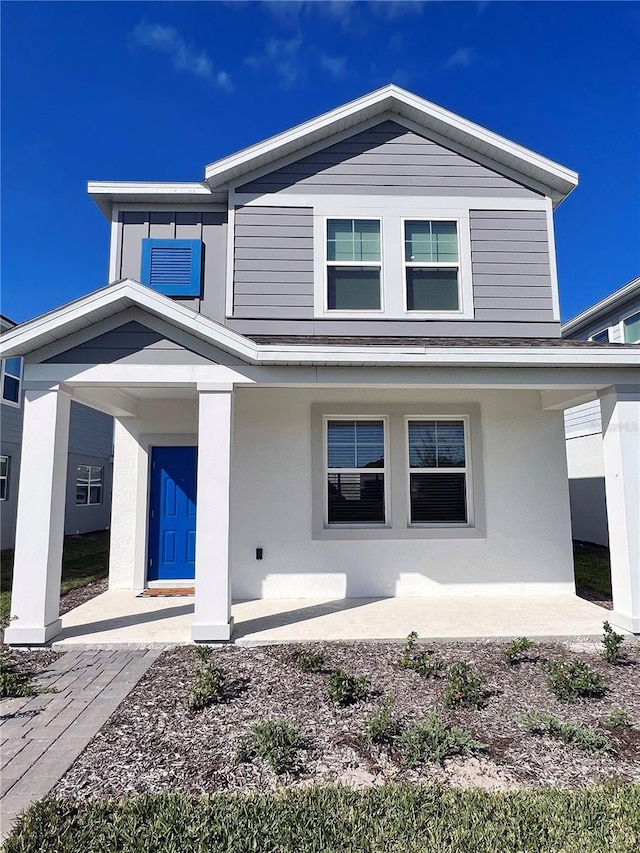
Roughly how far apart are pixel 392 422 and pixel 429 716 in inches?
180

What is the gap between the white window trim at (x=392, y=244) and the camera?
7.32m

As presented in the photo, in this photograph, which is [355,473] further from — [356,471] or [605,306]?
[605,306]

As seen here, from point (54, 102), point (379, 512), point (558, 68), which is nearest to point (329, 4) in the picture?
point (558, 68)

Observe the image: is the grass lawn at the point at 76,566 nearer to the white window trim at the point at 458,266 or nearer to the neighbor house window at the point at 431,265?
the white window trim at the point at 458,266

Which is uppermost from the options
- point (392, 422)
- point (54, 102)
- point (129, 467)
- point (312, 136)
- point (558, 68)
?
point (558, 68)

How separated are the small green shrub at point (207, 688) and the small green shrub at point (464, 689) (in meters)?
1.80

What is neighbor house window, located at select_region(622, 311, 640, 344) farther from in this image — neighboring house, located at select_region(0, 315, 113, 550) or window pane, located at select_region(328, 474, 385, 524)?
neighboring house, located at select_region(0, 315, 113, 550)

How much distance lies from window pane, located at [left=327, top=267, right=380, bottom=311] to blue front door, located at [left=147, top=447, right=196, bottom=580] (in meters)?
3.39

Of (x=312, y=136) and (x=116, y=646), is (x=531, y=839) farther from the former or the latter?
(x=312, y=136)

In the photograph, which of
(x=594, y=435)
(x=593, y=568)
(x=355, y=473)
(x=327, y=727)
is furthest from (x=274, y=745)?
(x=594, y=435)

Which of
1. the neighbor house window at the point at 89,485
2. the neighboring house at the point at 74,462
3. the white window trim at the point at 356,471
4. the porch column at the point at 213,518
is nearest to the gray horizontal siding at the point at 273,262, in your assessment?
the white window trim at the point at 356,471

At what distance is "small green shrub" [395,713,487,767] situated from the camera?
Answer: 10.1 ft

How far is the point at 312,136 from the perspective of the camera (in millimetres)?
7473

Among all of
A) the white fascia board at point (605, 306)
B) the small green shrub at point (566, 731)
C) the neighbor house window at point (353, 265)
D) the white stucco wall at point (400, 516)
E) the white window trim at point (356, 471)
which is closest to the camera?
the small green shrub at point (566, 731)
